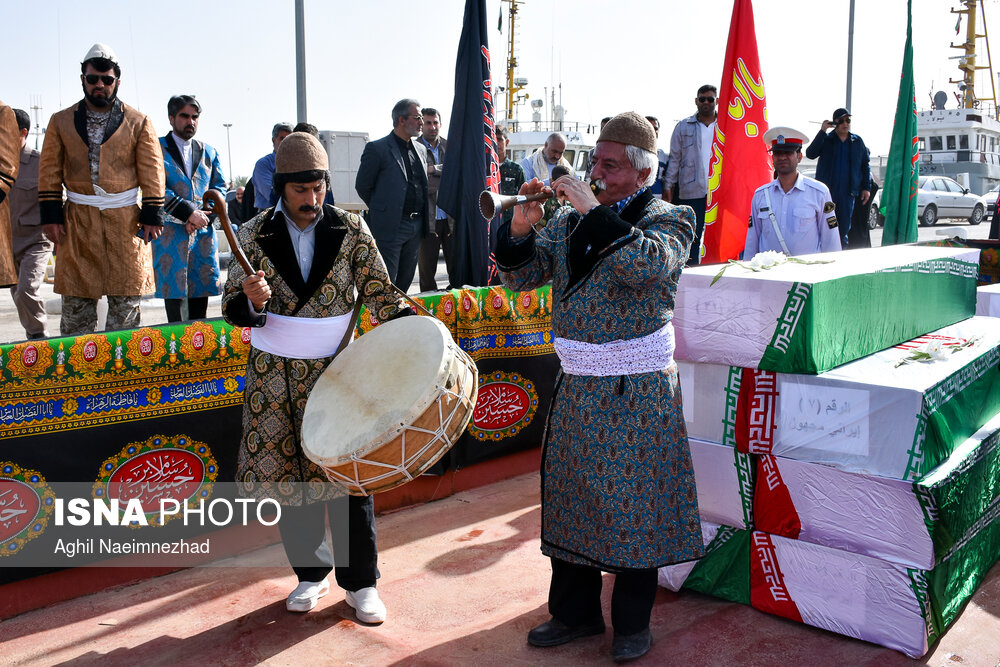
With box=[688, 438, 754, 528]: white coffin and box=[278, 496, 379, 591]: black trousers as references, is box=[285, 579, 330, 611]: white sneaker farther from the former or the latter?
box=[688, 438, 754, 528]: white coffin

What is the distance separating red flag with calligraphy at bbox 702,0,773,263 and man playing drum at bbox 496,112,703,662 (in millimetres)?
3192

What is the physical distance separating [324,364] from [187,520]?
1.13m

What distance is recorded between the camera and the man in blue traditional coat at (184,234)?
19.2 ft

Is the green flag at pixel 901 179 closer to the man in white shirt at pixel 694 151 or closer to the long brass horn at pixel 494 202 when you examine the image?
the man in white shirt at pixel 694 151

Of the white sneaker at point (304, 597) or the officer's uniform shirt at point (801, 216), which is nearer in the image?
the white sneaker at point (304, 597)

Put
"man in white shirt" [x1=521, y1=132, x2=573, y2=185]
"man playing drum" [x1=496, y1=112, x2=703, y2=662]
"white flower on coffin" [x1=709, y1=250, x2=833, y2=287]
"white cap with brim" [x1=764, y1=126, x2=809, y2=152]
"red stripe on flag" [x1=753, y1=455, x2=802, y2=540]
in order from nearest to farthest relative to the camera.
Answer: "man playing drum" [x1=496, y1=112, x2=703, y2=662], "red stripe on flag" [x1=753, y1=455, x2=802, y2=540], "white flower on coffin" [x1=709, y1=250, x2=833, y2=287], "white cap with brim" [x1=764, y1=126, x2=809, y2=152], "man in white shirt" [x1=521, y1=132, x2=573, y2=185]

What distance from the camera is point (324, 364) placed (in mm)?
3361

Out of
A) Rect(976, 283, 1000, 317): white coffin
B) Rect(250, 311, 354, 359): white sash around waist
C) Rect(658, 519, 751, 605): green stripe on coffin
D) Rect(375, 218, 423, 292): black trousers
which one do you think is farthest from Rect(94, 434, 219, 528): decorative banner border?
Rect(976, 283, 1000, 317): white coffin

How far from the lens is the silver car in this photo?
26.4 metres

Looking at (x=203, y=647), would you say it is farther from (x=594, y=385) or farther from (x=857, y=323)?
(x=857, y=323)

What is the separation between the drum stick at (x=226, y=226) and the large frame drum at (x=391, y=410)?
1.65 feet

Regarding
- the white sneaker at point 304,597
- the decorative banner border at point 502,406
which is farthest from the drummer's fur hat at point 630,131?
the decorative banner border at point 502,406

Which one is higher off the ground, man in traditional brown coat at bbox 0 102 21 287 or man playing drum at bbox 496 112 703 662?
man in traditional brown coat at bbox 0 102 21 287

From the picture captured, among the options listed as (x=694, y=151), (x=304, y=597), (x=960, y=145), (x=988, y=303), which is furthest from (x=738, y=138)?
(x=960, y=145)
